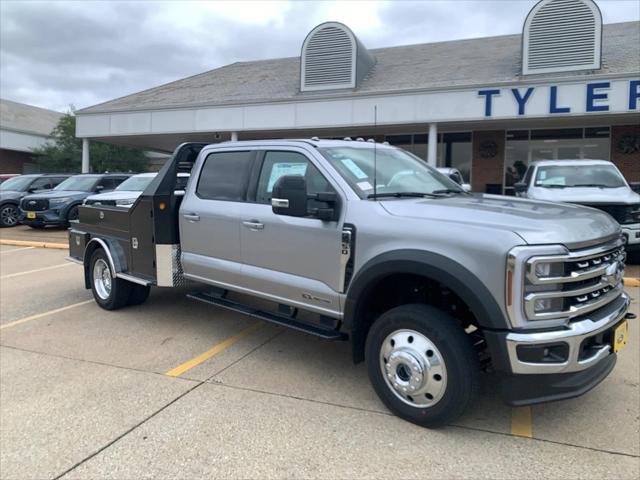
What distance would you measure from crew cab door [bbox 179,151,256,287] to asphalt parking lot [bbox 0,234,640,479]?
29.7 inches

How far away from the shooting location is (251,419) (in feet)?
11.9

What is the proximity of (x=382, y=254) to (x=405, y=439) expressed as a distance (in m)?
1.19

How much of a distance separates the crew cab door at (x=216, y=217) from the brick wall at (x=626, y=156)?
680 inches

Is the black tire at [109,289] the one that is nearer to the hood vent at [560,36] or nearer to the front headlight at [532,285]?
the front headlight at [532,285]

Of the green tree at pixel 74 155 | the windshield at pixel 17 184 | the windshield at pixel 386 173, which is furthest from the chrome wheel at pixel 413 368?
the green tree at pixel 74 155

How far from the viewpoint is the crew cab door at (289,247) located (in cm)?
402

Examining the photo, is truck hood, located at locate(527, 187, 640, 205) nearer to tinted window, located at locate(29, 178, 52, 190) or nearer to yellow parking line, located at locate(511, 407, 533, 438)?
yellow parking line, located at locate(511, 407, 533, 438)

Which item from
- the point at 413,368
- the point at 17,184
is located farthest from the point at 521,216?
the point at 17,184

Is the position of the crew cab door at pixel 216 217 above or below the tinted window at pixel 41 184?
below

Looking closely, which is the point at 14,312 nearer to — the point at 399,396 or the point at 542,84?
the point at 399,396

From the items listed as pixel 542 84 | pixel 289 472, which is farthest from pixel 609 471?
pixel 542 84

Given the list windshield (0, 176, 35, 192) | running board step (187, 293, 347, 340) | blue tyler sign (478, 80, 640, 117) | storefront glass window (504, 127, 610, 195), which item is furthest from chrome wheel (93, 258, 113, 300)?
storefront glass window (504, 127, 610, 195)

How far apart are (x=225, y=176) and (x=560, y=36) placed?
15.2 metres

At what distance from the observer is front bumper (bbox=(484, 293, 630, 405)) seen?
3.02 metres
